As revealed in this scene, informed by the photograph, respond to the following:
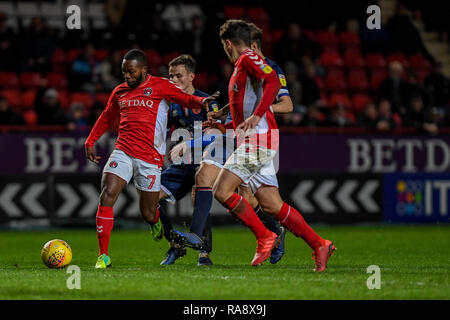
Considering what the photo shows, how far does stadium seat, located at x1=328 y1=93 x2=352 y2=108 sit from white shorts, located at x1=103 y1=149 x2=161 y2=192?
930 cm

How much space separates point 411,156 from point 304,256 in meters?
5.93

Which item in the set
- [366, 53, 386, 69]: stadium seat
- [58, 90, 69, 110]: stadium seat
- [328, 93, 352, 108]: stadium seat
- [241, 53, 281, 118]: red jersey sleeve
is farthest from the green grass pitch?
[366, 53, 386, 69]: stadium seat

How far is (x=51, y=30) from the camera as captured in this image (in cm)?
1591

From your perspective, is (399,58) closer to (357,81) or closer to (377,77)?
(377,77)

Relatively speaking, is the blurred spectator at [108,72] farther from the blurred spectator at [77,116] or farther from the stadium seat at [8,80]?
the stadium seat at [8,80]

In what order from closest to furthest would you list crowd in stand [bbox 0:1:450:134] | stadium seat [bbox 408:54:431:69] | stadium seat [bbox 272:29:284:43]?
crowd in stand [bbox 0:1:450:134] < stadium seat [bbox 272:29:284:43] < stadium seat [bbox 408:54:431:69]

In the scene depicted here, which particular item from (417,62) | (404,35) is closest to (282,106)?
(404,35)

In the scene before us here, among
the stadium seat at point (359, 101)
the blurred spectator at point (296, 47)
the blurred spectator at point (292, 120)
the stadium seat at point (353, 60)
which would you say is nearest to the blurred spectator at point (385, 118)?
the blurred spectator at point (292, 120)

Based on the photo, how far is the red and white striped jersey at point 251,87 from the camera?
22.5 ft

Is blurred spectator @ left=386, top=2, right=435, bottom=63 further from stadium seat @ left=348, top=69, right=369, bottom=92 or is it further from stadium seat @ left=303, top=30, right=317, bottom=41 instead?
stadium seat @ left=303, top=30, right=317, bottom=41

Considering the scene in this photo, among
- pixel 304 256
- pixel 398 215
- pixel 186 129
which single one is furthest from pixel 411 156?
pixel 186 129

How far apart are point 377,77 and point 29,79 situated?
7.34 metres

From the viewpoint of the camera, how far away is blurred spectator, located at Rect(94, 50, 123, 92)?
1505 centimetres

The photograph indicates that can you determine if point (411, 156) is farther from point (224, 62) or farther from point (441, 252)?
point (441, 252)
